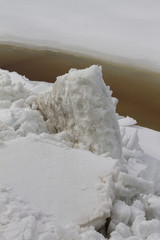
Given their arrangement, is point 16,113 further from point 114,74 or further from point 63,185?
point 114,74

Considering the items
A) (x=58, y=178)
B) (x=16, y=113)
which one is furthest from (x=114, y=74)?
(x=58, y=178)

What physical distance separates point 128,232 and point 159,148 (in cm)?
66

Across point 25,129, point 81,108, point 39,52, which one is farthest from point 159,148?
point 39,52

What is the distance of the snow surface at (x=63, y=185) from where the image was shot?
3.02ft

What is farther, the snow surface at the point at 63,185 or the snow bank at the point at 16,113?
the snow bank at the point at 16,113

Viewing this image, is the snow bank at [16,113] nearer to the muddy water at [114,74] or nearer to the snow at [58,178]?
the snow at [58,178]

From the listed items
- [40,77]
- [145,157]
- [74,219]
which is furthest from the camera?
[40,77]

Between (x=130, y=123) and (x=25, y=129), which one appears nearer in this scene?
(x=25, y=129)

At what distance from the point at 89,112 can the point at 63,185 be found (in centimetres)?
27

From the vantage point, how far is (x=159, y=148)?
1.59 meters

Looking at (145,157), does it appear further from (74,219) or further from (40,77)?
(40,77)

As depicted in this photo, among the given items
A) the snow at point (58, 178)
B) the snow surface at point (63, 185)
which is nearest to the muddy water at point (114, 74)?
the snow surface at point (63, 185)

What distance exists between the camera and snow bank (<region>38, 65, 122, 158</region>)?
1.28m

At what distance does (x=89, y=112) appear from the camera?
1291 millimetres
